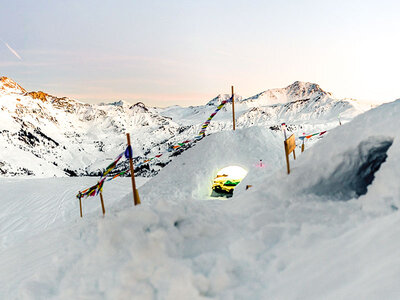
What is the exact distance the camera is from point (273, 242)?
15.7 feet

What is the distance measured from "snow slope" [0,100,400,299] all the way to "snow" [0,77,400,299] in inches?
0.7

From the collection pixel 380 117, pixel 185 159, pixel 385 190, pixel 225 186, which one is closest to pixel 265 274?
pixel 385 190

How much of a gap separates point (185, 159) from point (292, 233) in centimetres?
1251

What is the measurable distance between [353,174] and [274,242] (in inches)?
107

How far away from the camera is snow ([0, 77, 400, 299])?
341 centimetres

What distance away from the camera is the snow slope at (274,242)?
3.41 m

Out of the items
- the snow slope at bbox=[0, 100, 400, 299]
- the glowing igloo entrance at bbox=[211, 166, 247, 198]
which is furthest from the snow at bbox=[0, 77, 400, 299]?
the glowing igloo entrance at bbox=[211, 166, 247, 198]

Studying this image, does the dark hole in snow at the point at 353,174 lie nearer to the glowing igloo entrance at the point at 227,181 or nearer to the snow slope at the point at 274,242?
the snow slope at the point at 274,242

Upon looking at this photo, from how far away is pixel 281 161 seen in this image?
50.2 feet

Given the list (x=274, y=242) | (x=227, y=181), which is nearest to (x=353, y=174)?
(x=274, y=242)

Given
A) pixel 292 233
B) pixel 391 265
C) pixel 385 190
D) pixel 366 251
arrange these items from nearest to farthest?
pixel 391 265, pixel 366 251, pixel 385 190, pixel 292 233

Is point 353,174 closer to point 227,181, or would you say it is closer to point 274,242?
point 274,242

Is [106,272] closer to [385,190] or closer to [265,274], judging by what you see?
[265,274]

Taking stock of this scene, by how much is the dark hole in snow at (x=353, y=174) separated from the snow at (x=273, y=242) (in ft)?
0.08
